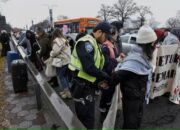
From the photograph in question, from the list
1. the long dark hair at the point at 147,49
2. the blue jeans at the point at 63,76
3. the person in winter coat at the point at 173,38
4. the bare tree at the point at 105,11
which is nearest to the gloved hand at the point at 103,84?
the long dark hair at the point at 147,49

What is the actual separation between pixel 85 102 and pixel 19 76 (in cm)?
358

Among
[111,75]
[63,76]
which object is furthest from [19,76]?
[111,75]

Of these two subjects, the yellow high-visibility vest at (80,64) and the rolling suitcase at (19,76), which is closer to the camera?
the yellow high-visibility vest at (80,64)

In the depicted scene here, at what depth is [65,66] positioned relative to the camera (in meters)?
5.98

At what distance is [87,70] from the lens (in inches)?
120

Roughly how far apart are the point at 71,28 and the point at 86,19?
222 centimetres

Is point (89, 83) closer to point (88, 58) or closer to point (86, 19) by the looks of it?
point (88, 58)

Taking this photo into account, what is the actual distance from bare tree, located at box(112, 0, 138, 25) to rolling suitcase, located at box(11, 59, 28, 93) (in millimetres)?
65321

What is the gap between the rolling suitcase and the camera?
6.28 meters

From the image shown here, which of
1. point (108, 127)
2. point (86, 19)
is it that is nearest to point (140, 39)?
point (108, 127)

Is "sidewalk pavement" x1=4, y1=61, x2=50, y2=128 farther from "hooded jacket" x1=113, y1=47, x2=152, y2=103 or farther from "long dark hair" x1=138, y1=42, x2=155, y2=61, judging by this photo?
"long dark hair" x1=138, y1=42, x2=155, y2=61

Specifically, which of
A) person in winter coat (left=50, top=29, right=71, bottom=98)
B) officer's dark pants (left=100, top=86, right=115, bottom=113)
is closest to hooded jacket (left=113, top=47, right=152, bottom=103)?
officer's dark pants (left=100, top=86, right=115, bottom=113)

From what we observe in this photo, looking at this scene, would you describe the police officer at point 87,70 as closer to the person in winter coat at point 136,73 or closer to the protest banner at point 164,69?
the person in winter coat at point 136,73

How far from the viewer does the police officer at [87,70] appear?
3.03m
